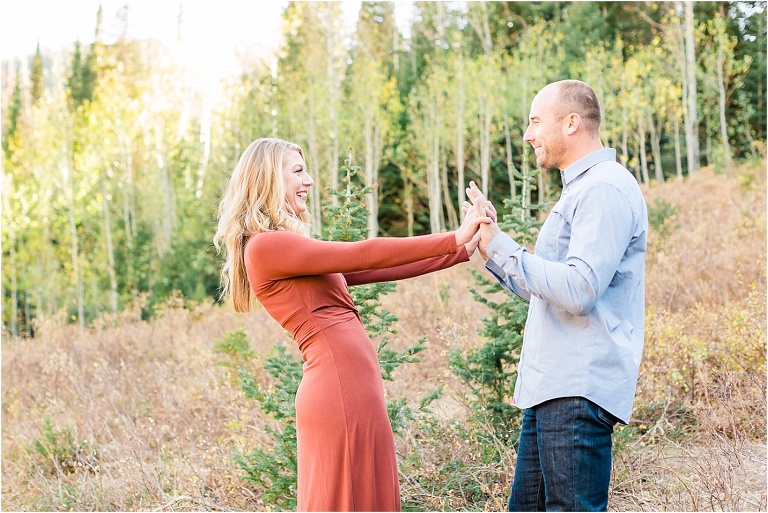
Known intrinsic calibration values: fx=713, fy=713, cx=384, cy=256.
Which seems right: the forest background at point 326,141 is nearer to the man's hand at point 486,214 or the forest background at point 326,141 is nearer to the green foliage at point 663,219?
the green foliage at point 663,219

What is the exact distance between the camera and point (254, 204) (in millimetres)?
2957

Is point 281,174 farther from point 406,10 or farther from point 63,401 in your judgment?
point 406,10

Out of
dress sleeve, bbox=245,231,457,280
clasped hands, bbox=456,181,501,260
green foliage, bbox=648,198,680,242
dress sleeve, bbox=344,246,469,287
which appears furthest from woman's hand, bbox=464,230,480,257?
green foliage, bbox=648,198,680,242

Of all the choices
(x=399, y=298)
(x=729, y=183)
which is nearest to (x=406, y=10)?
(x=729, y=183)

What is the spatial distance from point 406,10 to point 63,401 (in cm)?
2768

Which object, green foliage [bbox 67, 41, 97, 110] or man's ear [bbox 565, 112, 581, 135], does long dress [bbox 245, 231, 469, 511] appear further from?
green foliage [bbox 67, 41, 97, 110]

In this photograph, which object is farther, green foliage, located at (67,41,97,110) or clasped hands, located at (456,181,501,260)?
green foliage, located at (67,41,97,110)

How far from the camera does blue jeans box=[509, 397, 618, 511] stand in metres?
2.41

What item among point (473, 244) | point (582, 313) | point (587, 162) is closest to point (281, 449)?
point (473, 244)

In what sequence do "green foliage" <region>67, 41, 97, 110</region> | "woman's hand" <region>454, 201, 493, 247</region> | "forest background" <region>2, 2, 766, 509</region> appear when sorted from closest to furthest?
1. "woman's hand" <region>454, 201, 493, 247</region>
2. "forest background" <region>2, 2, 766, 509</region>
3. "green foliage" <region>67, 41, 97, 110</region>

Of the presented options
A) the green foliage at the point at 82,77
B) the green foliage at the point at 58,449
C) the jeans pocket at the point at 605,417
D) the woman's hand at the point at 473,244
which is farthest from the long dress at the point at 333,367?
the green foliage at the point at 82,77

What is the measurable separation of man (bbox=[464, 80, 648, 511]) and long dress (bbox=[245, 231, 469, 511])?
0.48 m

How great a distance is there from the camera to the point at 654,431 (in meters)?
5.16

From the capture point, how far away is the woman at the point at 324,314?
277cm
